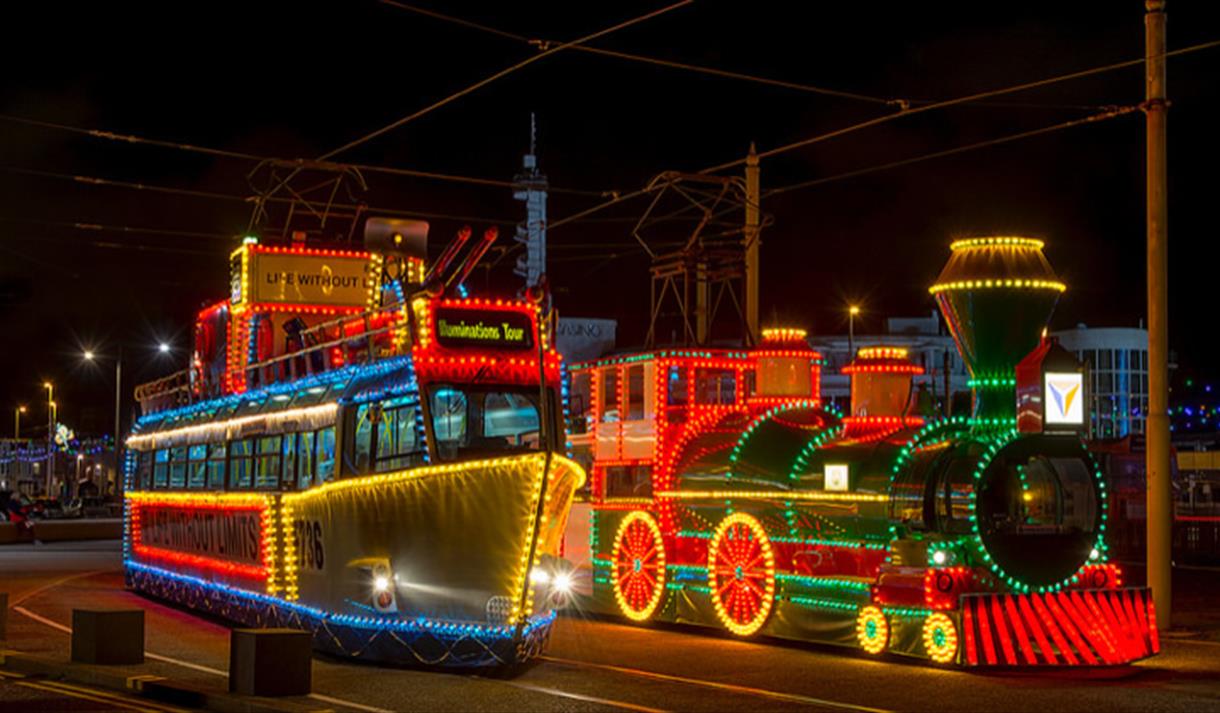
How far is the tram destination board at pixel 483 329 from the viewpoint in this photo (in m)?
16.2

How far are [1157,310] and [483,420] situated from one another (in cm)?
850

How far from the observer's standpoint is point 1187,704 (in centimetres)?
1396

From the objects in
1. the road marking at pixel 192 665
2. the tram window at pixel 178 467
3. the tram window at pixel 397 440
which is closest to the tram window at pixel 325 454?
the tram window at pixel 397 440

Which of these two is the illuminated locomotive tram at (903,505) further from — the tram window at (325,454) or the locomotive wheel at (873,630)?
the tram window at (325,454)

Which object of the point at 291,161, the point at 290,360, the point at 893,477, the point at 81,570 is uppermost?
the point at 291,161

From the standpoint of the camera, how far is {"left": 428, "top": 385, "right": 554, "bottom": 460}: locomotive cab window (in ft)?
52.5

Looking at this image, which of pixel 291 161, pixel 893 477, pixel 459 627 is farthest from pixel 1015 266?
pixel 291 161

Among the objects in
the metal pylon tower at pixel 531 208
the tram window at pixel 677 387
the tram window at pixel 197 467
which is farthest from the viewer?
the metal pylon tower at pixel 531 208

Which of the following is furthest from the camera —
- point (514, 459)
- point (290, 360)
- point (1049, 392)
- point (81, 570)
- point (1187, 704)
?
point (81, 570)

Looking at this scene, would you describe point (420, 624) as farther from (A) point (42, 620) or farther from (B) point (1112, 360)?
(B) point (1112, 360)

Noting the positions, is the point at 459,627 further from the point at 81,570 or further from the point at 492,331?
the point at 81,570

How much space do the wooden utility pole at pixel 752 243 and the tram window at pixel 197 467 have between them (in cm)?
799

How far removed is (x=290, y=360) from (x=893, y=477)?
25.5 feet

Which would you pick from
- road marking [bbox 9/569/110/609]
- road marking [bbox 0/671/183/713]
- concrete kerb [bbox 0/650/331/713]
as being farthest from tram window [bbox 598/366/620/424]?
road marking [bbox 0/671/183/713]
